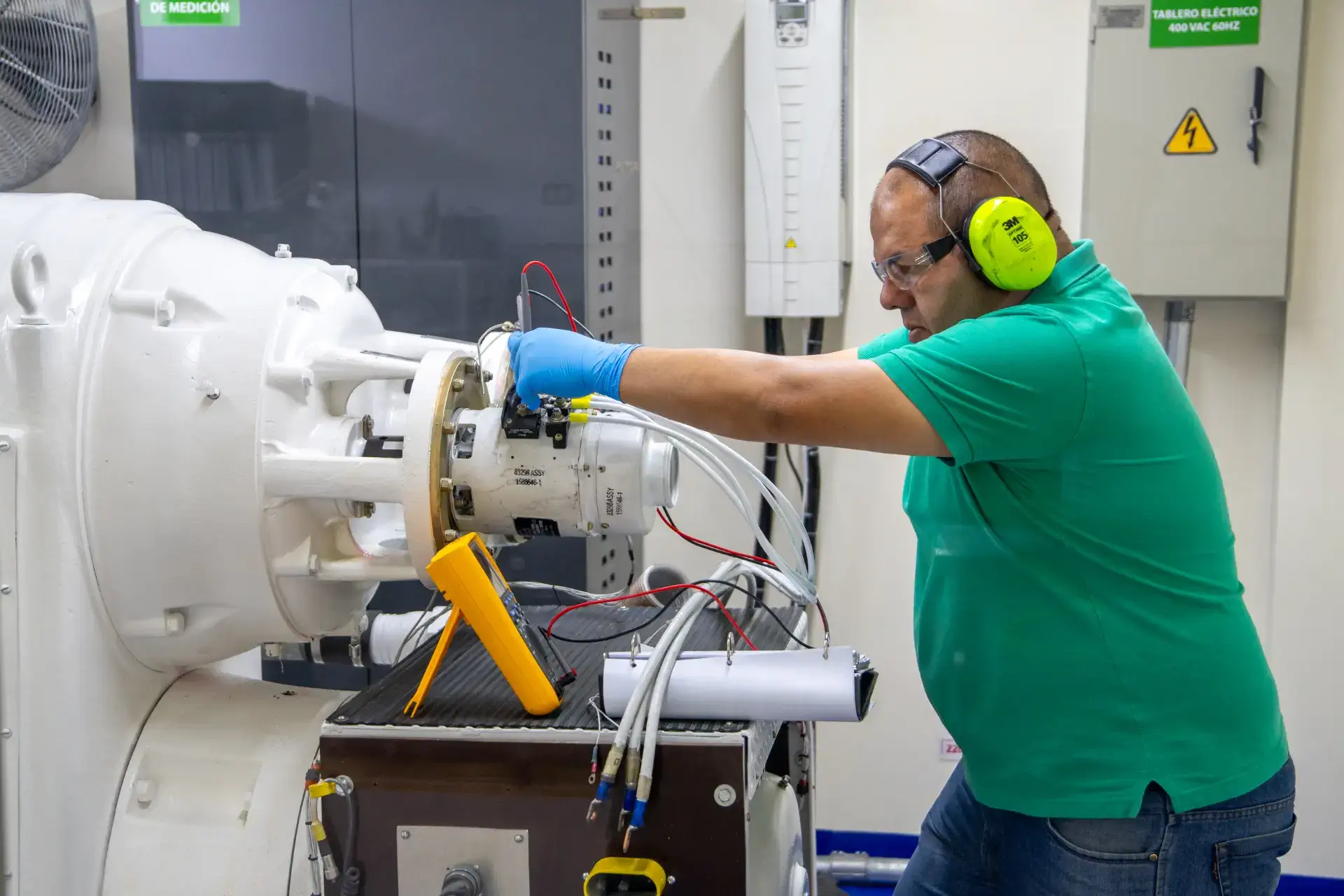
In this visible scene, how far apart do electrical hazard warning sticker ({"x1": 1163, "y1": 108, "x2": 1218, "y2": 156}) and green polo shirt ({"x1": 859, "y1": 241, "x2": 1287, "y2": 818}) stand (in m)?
0.95

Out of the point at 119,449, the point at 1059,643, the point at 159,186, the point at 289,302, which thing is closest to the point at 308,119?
the point at 159,186

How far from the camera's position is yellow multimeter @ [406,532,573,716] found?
4.05ft

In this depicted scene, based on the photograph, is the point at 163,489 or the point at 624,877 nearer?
the point at 624,877

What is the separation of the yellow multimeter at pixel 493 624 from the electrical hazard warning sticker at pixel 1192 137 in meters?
1.59

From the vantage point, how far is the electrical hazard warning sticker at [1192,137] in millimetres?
2154

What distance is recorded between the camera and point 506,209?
2018 mm

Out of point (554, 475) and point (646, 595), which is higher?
point (554, 475)

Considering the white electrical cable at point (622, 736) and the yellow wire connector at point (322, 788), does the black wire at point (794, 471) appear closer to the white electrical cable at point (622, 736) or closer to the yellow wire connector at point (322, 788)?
the white electrical cable at point (622, 736)

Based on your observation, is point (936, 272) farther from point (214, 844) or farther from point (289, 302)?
point (214, 844)

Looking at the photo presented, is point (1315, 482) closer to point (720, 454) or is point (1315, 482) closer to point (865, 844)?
point (865, 844)

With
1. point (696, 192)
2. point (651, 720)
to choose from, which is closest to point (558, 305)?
point (696, 192)

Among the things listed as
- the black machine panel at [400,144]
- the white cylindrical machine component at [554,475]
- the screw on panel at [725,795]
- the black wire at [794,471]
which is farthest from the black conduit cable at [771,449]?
the screw on panel at [725,795]

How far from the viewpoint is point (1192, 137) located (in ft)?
7.08

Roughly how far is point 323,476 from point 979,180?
83 cm
